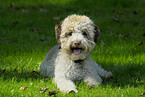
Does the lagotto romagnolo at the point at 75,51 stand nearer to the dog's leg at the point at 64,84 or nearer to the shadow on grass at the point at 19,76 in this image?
the dog's leg at the point at 64,84

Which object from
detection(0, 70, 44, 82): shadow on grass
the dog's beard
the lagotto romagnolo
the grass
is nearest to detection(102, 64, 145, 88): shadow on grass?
the grass

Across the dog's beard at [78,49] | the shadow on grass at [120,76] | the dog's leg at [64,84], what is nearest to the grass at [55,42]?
the shadow on grass at [120,76]

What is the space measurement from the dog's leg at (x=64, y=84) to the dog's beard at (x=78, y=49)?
1.54 ft

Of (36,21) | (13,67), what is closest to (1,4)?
(36,21)

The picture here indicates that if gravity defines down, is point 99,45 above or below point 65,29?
below

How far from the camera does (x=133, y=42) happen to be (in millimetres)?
7895

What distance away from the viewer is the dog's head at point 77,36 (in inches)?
178

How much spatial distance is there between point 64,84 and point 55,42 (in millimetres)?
3420

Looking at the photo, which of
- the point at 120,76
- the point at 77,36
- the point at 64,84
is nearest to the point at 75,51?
Answer: the point at 77,36

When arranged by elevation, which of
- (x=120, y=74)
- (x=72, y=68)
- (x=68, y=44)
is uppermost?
(x=68, y=44)

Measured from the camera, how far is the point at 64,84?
4.62 metres

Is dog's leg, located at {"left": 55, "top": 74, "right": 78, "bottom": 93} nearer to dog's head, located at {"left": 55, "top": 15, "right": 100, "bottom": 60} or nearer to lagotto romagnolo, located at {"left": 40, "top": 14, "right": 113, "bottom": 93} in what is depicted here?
lagotto romagnolo, located at {"left": 40, "top": 14, "right": 113, "bottom": 93}

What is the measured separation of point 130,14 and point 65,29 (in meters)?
8.37

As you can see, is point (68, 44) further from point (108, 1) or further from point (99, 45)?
point (108, 1)
